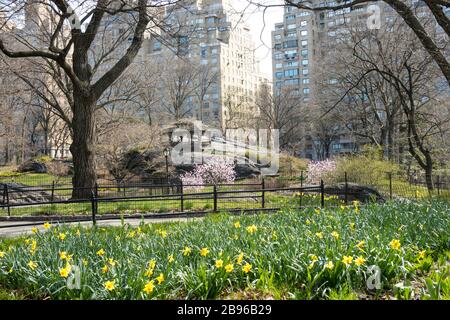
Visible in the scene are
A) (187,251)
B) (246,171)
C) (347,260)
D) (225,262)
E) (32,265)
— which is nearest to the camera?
(347,260)

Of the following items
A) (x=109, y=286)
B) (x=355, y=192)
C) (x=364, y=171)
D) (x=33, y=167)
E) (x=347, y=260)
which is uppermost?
(x=33, y=167)

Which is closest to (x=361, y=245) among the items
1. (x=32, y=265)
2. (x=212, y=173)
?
(x=32, y=265)

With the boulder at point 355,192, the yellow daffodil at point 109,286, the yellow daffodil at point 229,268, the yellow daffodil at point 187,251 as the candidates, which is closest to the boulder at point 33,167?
the boulder at point 355,192

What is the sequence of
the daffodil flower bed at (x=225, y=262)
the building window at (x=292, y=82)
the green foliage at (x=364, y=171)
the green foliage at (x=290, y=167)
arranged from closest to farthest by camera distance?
the daffodil flower bed at (x=225, y=262)
the green foliage at (x=364, y=171)
the green foliage at (x=290, y=167)
the building window at (x=292, y=82)

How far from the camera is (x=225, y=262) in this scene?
4.15 m

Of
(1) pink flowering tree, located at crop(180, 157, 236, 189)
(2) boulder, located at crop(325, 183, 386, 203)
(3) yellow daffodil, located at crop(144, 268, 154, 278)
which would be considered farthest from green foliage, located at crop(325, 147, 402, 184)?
(3) yellow daffodil, located at crop(144, 268, 154, 278)

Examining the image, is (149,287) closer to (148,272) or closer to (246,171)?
(148,272)

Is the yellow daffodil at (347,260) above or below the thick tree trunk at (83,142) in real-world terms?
below

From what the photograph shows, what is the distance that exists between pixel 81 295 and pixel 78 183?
47.7 feet

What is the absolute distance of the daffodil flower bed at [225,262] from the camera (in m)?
3.83

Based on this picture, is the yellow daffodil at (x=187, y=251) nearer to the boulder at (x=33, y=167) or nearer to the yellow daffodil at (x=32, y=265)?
the yellow daffodil at (x=32, y=265)

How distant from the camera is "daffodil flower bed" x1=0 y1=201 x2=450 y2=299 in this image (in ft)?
12.6
